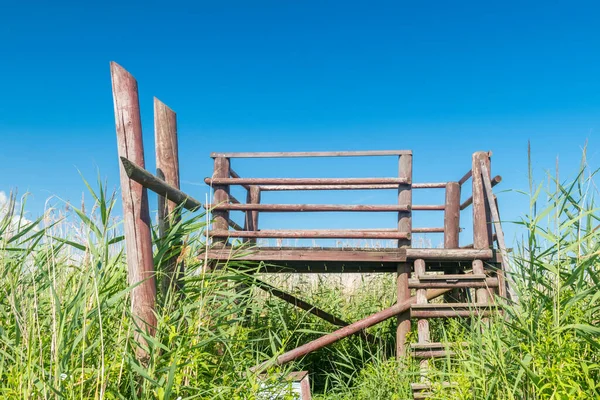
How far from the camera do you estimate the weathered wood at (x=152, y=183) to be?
4.26 metres

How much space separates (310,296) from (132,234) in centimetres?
462

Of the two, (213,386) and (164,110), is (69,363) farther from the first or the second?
(164,110)

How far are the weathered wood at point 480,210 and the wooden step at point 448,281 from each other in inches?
33.5

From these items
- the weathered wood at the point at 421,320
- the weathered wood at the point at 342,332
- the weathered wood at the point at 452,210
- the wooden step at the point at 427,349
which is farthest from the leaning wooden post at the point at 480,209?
the wooden step at the point at 427,349

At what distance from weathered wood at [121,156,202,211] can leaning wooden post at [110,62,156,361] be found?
0.08 metres

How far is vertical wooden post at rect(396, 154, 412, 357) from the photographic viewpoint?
7.58m

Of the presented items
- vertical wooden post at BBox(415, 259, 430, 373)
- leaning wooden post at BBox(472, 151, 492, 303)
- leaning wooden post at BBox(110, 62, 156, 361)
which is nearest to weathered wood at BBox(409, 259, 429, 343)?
vertical wooden post at BBox(415, 259, 430, 373)

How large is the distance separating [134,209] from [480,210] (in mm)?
5643

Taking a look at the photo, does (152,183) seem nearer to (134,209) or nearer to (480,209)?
(134,209)

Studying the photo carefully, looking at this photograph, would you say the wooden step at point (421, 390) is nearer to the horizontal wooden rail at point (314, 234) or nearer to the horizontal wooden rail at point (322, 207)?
the horizontal wooden rail at point (314, 234)

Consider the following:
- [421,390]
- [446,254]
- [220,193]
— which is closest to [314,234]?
[220,193]

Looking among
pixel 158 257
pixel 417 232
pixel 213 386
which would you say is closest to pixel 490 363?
pixel 213 386

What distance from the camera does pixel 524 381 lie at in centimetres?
347

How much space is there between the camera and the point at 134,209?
14.3 ft
